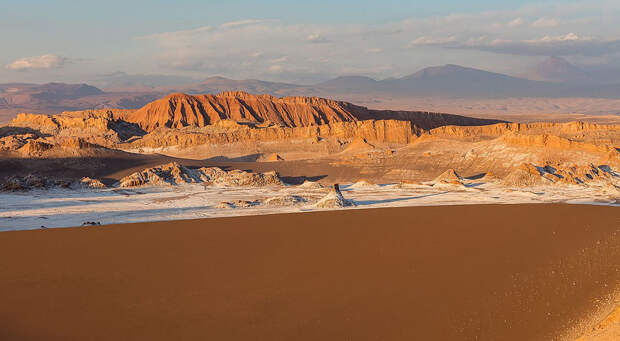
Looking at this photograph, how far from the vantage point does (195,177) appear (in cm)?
4016

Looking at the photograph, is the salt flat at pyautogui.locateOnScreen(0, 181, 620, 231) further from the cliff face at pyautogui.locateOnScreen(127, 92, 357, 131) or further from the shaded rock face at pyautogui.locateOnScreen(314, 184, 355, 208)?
the cliff face at pyautogui.locateOnScreen(127, 92, 357, 131)

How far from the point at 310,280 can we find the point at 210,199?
18871 millimetres

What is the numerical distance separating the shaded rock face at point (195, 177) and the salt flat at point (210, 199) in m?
1.23

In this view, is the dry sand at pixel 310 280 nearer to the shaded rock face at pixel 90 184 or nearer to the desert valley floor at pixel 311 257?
the desert valley floor at pixel 311 257

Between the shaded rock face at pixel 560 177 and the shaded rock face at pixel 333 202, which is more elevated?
the shaded rock face at pixel 333 202

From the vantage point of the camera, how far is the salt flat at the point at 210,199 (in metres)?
24.7

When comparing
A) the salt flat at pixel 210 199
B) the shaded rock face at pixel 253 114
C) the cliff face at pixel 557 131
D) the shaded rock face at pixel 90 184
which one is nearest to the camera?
the salt flat at pixel 210 199

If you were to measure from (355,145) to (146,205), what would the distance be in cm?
3334

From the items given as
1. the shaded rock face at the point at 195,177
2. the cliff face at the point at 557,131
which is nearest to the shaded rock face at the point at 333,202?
the shaded rock face at the point at 195,177

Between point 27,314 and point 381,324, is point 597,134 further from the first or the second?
point 27,314

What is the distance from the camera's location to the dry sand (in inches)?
412

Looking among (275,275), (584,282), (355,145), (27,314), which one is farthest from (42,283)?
(355,145)

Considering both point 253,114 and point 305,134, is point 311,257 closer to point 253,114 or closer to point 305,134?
point 305,134

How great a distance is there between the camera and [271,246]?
53.9 feet
